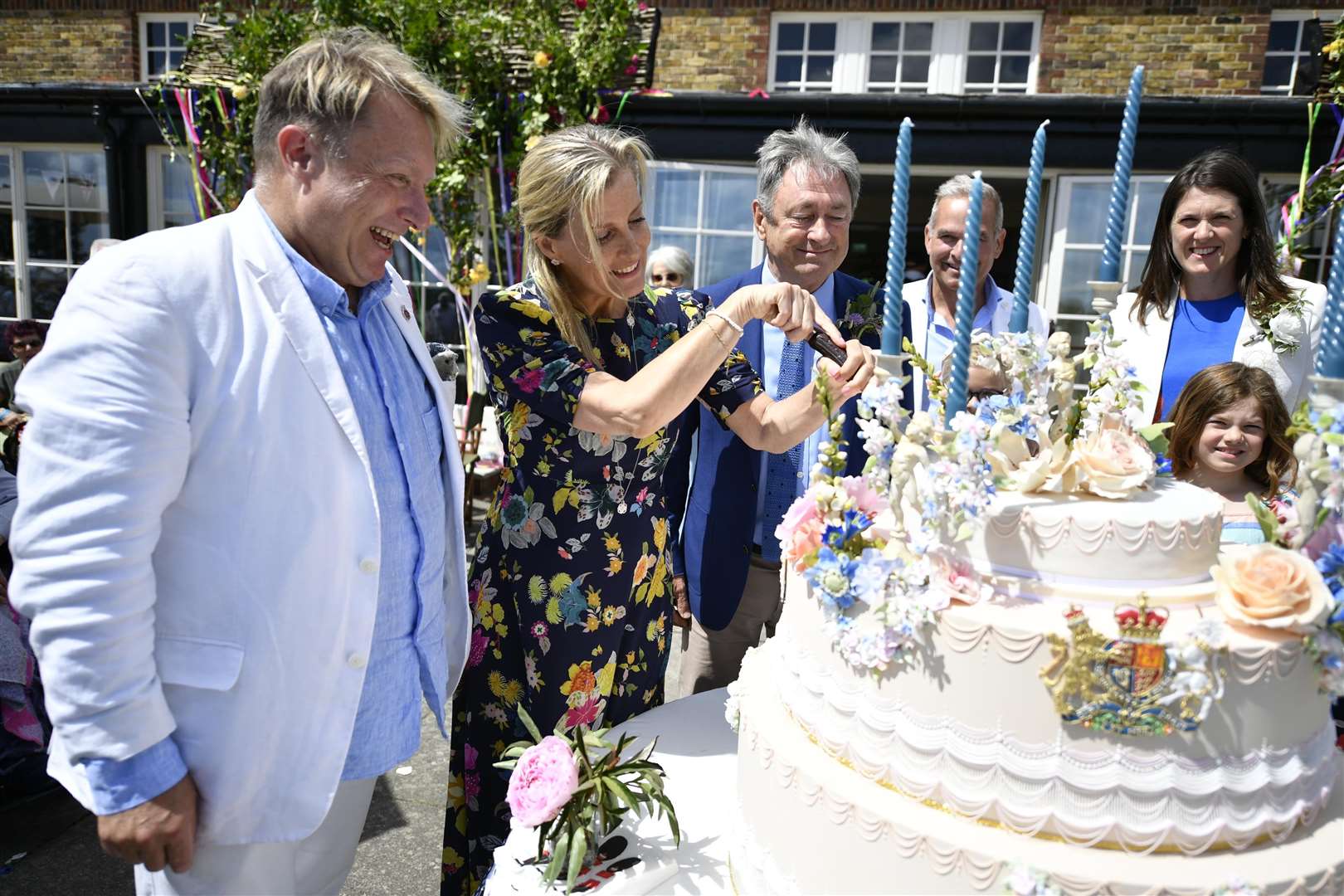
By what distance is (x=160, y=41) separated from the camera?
10.2 meters

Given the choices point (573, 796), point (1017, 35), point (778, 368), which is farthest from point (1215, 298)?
point (1017, 35)

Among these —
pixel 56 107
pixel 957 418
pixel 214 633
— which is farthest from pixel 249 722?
pixel 56 107

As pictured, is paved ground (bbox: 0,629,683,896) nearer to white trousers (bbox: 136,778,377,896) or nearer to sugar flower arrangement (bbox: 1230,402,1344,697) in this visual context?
white trousers (bbox: 136,778,377,896)

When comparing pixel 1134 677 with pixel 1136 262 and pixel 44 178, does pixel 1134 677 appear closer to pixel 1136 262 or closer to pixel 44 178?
pixel 1136 262

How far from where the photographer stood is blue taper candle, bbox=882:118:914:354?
129 cm

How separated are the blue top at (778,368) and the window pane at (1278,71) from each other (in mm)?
7949

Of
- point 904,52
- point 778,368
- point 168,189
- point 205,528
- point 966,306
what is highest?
point 904,52

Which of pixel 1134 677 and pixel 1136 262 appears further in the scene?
pixel 1136 262

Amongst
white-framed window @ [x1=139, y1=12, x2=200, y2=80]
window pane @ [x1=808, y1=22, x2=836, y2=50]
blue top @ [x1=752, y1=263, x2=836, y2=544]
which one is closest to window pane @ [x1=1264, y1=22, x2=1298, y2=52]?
window pane @ [x1=808, y1=22, x2=836, y2=50]

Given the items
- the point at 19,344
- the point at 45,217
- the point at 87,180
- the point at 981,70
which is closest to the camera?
the point at 19,344

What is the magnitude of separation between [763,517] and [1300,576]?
5.06 ft

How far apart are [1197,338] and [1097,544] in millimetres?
1730

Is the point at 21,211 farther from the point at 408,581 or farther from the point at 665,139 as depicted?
the point at 408,581

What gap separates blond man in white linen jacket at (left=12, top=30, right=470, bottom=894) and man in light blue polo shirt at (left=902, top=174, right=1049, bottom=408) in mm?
2223
